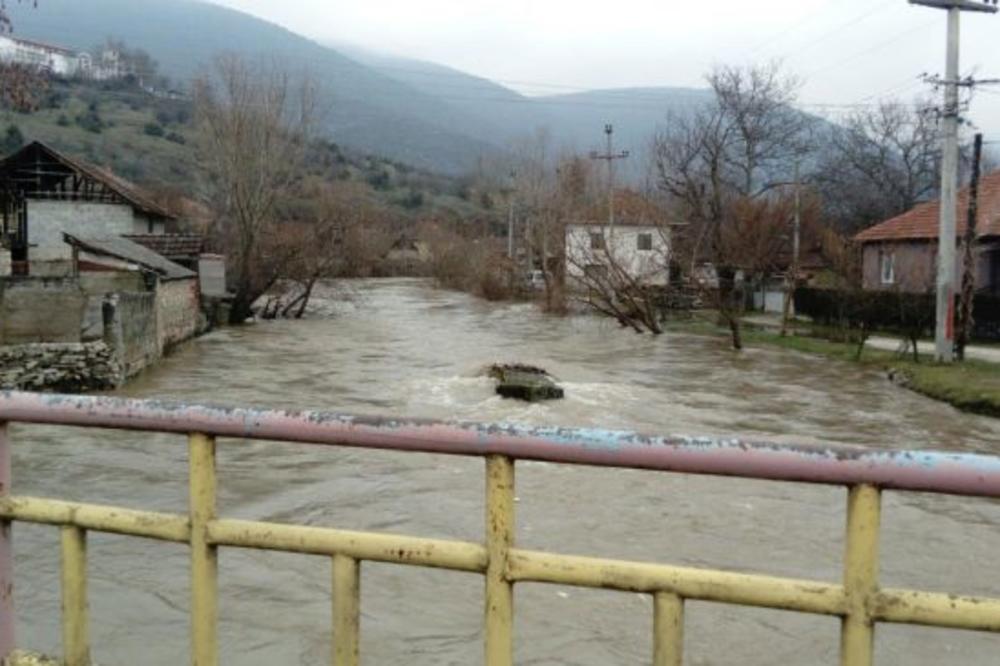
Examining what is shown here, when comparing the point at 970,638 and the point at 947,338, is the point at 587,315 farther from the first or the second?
the point at 970,638

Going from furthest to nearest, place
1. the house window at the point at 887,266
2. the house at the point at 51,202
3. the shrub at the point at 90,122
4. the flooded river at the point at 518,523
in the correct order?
1. the shrub at the point at 90,122
2. the house at the point at 51,202
3. the house window at the point at 887,266
4. the flooded river at the point at 518,523

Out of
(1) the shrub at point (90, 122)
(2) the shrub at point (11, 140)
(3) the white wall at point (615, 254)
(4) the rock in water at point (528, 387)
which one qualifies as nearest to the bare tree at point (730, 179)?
(3) the white wall at point (615, 254)

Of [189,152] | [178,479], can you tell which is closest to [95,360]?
[178,479]

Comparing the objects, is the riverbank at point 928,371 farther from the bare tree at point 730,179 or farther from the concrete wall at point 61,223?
the concrete wall at point 61,223

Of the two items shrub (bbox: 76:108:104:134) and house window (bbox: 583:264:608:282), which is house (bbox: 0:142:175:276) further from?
shrub (bbox: 76:108:104:134)

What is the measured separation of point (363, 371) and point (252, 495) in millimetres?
13119

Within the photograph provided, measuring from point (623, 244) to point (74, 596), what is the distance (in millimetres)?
47288

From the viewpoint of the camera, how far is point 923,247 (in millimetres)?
36062

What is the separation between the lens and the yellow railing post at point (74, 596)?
286 centimetres

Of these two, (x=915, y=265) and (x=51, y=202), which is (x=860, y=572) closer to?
(x=915, y=265)

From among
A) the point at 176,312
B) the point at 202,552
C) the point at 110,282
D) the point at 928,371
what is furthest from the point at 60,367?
the point at 202,552

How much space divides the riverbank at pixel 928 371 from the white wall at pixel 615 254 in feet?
22.7

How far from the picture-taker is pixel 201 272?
41094 millimetres

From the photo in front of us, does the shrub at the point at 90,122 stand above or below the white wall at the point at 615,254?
above
